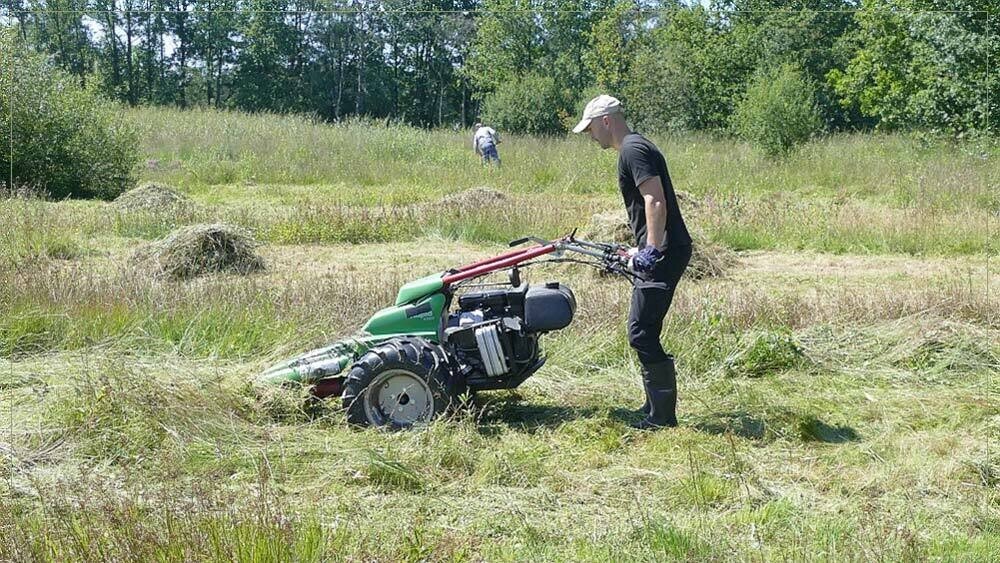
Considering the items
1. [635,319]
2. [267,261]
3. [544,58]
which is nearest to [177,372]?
[635,319]

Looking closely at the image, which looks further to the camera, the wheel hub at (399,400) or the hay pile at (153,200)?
the hay pile at (153,200)

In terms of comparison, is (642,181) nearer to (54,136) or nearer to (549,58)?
(54,136)

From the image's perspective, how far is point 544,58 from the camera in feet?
153

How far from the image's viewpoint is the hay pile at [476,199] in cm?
1496

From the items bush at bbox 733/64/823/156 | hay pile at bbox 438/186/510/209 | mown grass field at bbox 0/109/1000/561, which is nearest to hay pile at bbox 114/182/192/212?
mown grass field at bbox 0/109/1000/561

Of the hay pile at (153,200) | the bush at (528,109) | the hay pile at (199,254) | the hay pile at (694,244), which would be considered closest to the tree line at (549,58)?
the bush at (528,109)

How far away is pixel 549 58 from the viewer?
1843 inches

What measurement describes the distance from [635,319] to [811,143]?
19.0m

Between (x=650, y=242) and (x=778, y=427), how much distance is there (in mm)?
1303

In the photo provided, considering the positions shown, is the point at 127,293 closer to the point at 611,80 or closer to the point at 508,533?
the point at 508,533

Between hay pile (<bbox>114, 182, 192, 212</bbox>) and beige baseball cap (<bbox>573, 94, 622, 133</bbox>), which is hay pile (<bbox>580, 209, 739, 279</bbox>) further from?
hay pile (<bbox>114, 182, 192, 212</bbox>)

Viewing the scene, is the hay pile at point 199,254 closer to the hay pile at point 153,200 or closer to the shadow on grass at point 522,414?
the hay pile at point 153,200

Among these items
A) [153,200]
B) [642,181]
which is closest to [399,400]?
[642,181]

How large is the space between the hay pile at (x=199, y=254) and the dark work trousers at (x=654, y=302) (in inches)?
248
